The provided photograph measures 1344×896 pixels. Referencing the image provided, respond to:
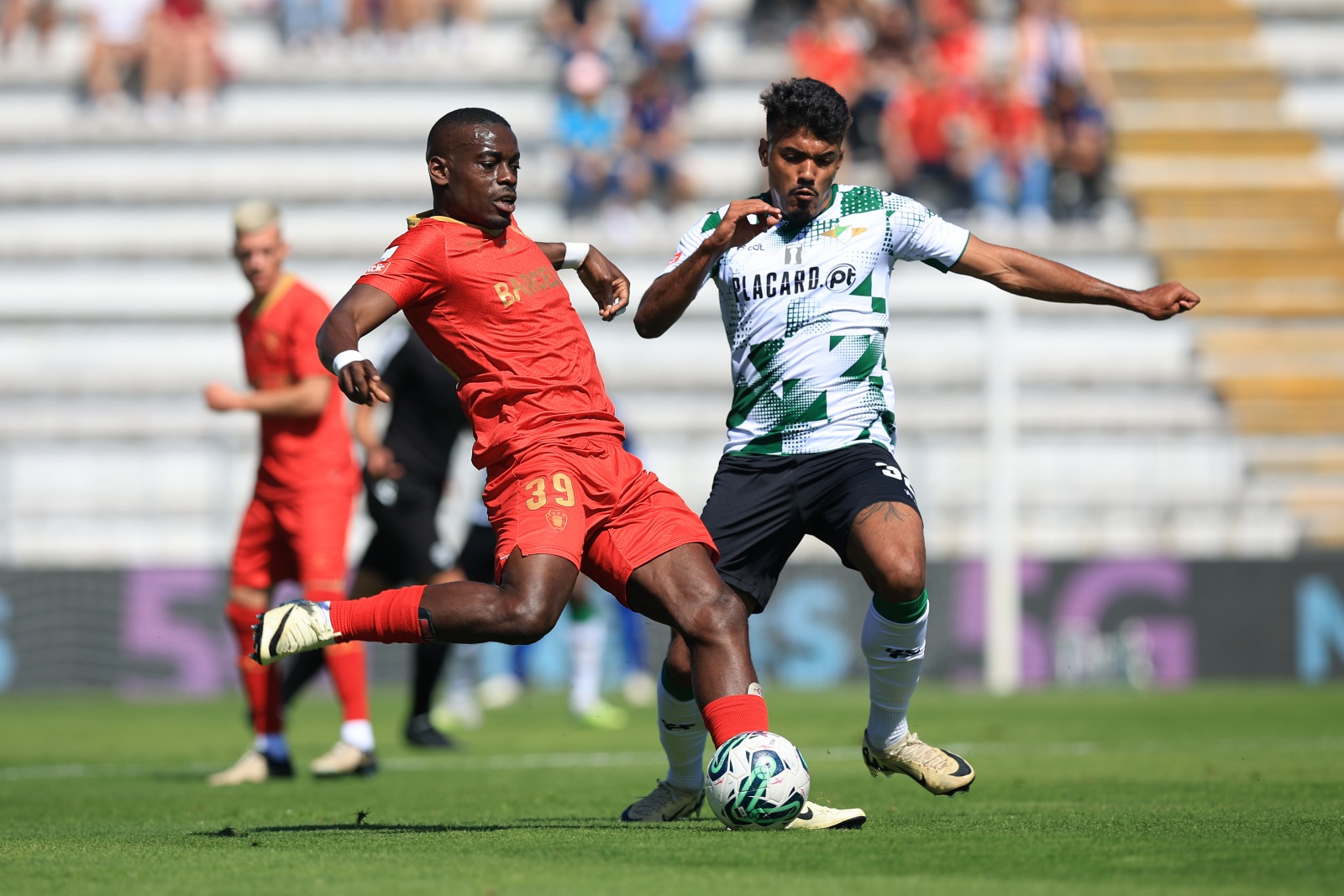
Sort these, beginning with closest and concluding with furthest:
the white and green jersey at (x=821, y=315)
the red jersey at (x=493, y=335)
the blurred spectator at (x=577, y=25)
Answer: the red jersey at (x=493, y=335) → the white and green jersey at (x=821, y=315) → the blurred spectator at (x=577, y=25)

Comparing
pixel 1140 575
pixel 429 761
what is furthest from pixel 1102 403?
pixel 429 761

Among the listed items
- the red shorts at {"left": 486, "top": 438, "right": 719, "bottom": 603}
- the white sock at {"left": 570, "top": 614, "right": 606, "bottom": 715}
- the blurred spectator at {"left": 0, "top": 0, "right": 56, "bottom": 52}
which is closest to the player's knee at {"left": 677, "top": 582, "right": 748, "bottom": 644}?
the red shorts at {"left": 486, "top": 438, "right": 719, "bottom": 603}

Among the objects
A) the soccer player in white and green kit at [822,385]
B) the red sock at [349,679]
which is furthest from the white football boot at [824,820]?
the red sock at [349,679]

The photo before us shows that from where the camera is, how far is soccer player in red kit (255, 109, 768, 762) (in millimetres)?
5523

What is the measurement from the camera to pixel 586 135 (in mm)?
19922

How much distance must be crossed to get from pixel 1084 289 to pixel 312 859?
10.4 feet

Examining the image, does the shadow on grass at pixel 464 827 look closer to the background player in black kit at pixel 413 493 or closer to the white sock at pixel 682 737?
the white sock at pixel 682 737

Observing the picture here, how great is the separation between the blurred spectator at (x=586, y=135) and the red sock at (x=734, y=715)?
1434 cm

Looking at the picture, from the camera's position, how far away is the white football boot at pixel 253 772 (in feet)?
26.9

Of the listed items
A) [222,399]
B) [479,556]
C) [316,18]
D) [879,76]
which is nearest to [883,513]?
[222,399]

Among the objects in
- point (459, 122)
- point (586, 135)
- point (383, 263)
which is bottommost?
point (383, 263)

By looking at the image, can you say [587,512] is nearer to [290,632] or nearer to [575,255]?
[290,632]

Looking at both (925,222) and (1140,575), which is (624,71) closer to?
(1140,575)

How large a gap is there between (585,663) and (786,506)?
6.21 m
